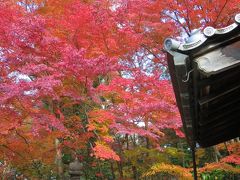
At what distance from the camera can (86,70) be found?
879cm

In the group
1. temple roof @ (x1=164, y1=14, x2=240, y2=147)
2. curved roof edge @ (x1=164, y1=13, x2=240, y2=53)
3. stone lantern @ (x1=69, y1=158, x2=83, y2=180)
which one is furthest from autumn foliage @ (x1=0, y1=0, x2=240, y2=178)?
curved roof edge @ (x1=164, y1=13, x2=240, y2=53)

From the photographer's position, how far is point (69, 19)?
9.87 meters

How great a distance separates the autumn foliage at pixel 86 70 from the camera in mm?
8305

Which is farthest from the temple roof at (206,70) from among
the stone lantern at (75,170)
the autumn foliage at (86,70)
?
the autumn foliage at (86,70)

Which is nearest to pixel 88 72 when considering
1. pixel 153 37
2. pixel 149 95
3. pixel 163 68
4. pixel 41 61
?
pixel 41 61

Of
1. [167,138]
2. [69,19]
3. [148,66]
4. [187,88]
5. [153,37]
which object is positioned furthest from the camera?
[167,138]

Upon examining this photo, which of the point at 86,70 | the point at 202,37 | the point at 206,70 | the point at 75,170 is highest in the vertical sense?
the point at 86,70

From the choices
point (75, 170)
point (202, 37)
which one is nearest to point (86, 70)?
point (75, 170)

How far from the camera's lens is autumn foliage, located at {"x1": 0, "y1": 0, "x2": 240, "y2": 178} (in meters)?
8.30

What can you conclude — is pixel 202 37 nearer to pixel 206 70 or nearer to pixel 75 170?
pixel 206 70

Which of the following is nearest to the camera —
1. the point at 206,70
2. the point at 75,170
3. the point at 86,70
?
the point at 206,70

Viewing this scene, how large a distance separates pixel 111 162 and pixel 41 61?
694 cm

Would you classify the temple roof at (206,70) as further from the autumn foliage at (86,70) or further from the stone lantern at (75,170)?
the autumn foliage at (86,70)

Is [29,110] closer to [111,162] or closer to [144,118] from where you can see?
[144,118]
